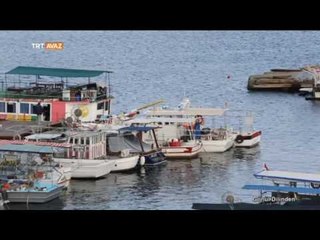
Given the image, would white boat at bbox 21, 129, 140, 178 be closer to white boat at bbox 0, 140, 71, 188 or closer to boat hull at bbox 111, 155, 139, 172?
boat hull at bbox 111, 155, 139, 172

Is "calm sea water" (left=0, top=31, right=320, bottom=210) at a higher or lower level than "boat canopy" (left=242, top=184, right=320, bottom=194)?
higher

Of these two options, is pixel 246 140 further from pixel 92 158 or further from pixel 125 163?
pixel 92 158

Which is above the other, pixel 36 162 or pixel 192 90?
pixel 192 90

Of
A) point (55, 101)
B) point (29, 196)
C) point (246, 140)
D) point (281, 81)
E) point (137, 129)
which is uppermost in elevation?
point (281, 81)

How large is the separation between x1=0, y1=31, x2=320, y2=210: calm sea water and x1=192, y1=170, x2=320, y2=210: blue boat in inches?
11.8

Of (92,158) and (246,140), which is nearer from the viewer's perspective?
(92,158)

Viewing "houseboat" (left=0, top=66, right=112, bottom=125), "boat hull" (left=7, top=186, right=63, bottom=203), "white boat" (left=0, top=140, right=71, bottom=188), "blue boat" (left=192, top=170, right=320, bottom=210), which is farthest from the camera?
"houseboat" (left=0, top=66, right=112, bottom=125)

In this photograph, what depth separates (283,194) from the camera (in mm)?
10547

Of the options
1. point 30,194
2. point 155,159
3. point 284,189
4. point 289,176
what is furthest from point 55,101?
point 284,189

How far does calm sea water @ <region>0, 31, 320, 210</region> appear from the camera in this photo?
1142cm

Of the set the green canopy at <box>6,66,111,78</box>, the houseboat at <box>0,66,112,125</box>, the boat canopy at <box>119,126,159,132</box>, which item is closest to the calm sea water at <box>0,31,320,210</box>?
the green canopy at <box>6,66,111,78</box>

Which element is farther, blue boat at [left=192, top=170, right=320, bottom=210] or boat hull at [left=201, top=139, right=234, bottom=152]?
boat hull at [left=201, top=139, right=234, bottom=152]

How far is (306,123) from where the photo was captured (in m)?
15.2

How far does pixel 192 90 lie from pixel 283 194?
609 centimetres
